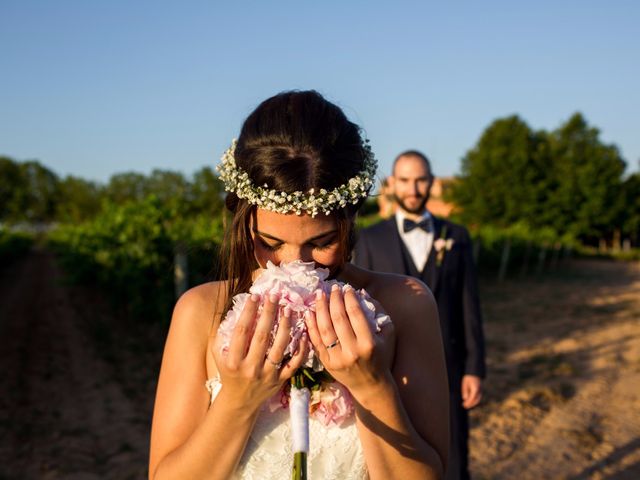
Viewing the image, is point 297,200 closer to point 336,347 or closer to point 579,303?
point 336,347

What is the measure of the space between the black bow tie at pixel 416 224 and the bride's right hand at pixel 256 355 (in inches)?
128

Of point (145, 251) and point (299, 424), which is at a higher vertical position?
point (299, 424)

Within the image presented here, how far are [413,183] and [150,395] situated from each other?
5569 millimetres

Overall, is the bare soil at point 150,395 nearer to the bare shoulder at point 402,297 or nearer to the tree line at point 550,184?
the bare shoulder at point 402,297

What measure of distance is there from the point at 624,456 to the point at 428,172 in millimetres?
4170

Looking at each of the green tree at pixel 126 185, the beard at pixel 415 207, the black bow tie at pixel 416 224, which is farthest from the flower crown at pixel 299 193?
the green tree at pixel 126 185

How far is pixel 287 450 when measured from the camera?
1.92 meters

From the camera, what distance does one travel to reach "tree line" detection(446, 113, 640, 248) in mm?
50938

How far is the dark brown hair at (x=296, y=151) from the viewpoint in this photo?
1.93 metres

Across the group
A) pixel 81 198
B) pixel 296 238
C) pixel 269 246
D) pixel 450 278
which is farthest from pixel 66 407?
pixel 81 198

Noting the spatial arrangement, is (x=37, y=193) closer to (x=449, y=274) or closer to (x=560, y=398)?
(x=560, y=398)

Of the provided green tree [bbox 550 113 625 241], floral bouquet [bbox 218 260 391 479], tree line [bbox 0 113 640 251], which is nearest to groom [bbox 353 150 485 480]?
floral bouquet [bbox 218 260 391 479]

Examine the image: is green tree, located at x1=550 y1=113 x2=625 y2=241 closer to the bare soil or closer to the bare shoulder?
the bare soil

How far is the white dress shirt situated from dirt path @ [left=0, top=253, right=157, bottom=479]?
3.68 metres
